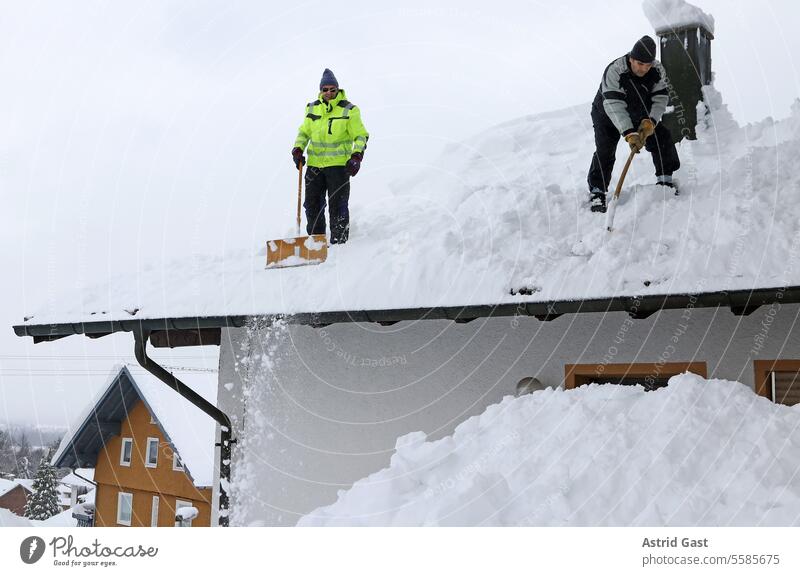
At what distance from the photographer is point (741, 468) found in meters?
3.15

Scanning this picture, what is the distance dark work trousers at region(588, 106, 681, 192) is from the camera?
4539 millimetres

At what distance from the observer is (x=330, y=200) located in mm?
5598

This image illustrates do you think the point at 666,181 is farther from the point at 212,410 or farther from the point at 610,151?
the point at 212,410

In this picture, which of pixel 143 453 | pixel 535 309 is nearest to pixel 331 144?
pixel 535 309

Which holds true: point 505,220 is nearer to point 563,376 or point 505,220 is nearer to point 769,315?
point 563,376

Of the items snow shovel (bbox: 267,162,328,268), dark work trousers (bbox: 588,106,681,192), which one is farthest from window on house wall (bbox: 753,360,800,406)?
snow shovel (bbox: 267,162,328,268)

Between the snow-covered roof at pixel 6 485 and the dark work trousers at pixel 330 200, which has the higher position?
the dark work trousers at pixel 330 200

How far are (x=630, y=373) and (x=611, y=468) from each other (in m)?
1.05

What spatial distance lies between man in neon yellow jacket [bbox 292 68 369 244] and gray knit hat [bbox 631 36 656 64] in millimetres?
1831

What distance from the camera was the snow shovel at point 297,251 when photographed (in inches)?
207

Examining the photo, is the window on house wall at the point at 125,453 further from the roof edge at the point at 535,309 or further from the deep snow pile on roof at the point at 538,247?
the roof edge at the point at 535,309

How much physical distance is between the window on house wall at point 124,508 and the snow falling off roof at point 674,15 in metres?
9.72

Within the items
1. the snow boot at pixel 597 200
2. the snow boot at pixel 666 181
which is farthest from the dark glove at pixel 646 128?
the snow boot at pixel 597 200

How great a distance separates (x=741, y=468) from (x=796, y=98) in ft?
9.03
